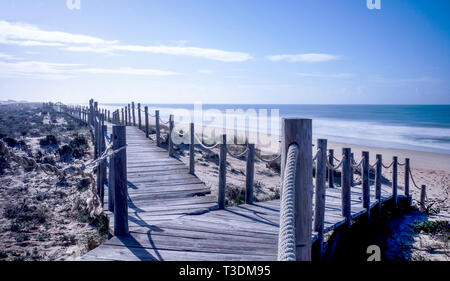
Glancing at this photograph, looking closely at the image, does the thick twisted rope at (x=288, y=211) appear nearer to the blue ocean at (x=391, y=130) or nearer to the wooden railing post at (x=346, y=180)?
the wooden railing post at (x=346, y=180)

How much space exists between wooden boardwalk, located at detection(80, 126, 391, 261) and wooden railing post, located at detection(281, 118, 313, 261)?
164 cm

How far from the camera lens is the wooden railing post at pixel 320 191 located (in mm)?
4547

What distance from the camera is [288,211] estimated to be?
5.91ft

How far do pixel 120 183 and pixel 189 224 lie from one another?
1.23 metres

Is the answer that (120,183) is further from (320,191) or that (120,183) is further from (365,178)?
(365,178)

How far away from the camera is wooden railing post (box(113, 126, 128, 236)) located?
381 cm

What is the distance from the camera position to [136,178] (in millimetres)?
7352

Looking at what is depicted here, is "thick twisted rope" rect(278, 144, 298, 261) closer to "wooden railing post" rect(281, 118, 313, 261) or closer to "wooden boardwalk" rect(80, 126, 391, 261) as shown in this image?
"wooden railing post" rect(281, 118, 313, 261)

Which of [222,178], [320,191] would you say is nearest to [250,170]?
[222,178]

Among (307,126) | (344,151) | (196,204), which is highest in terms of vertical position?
(307,126)

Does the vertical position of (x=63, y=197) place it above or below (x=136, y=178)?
below
